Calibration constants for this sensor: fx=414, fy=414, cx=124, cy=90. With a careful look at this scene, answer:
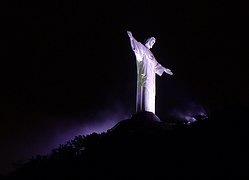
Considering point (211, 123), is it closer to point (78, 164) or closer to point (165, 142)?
point (165, 142)

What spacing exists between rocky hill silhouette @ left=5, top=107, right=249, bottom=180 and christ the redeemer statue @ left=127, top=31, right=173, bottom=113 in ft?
11.1

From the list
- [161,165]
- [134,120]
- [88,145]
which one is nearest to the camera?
[161,165]

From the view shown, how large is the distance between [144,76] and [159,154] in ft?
20.8

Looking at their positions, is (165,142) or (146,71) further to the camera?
(146,71)

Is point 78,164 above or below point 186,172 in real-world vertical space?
above

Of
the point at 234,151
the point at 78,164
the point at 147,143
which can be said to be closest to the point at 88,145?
the point at 78,164

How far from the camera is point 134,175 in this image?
9.43 metres

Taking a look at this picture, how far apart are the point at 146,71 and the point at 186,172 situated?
7.55 m

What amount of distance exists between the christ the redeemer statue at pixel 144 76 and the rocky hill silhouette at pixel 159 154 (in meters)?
3.38

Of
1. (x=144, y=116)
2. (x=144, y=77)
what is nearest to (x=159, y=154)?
(x=144, y=116)

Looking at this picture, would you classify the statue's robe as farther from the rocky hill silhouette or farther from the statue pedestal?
the rocky hill silhouette

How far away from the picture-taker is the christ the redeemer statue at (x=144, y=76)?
50.0ft

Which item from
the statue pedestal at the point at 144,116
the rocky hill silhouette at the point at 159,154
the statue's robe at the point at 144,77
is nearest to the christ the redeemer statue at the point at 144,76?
the statue's robe at the point at 144,77

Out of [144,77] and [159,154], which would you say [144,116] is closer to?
[144,77]
